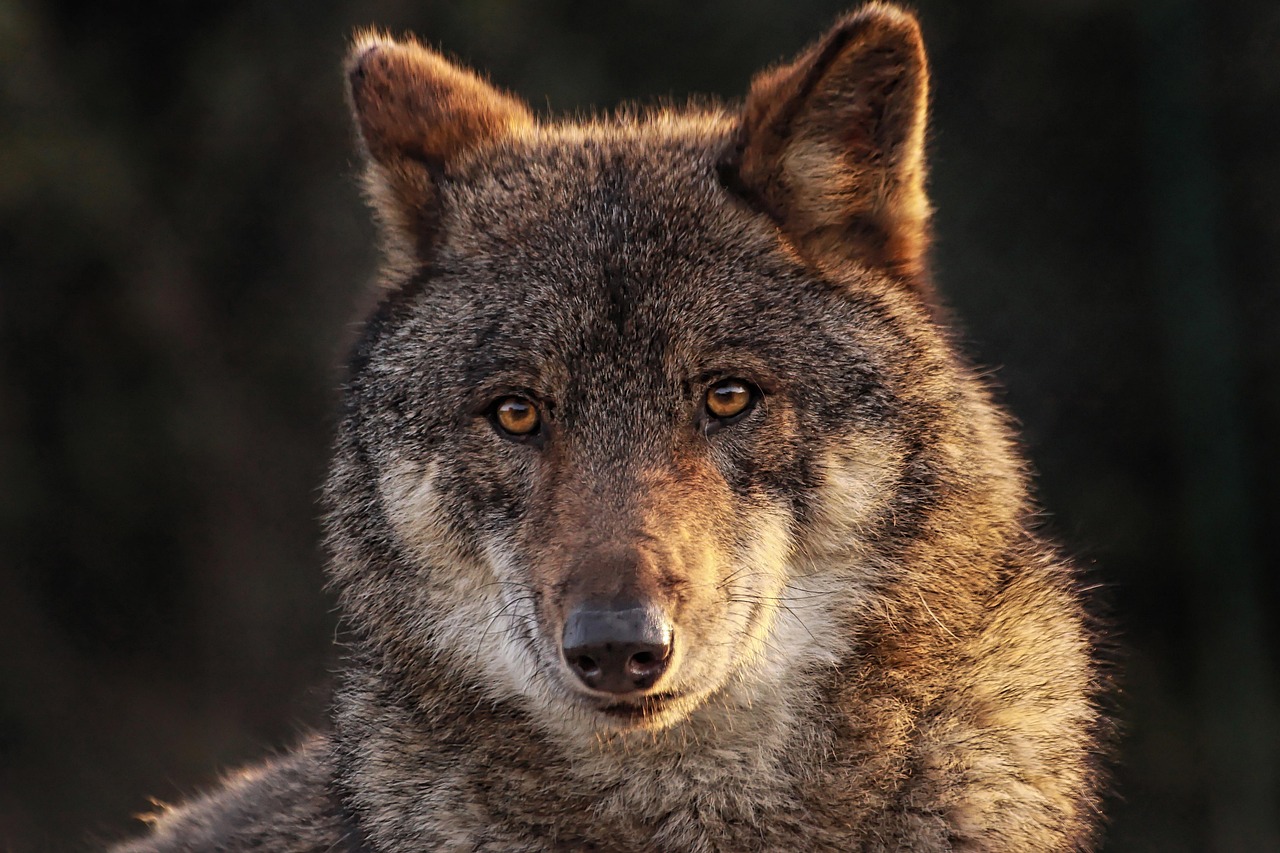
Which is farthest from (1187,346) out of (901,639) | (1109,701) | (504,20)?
(901,639)

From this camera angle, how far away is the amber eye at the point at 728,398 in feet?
12.8

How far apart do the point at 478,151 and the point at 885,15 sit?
131cm

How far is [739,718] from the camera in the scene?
3.85 m

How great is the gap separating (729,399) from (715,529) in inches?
14.0

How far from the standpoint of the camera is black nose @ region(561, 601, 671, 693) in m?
3.40

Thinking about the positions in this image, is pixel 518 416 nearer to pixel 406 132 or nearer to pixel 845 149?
pixel 406 132

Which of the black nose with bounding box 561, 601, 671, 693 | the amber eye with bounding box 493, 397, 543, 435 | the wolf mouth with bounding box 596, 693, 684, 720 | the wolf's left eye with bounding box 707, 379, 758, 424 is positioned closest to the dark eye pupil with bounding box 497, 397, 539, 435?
the amber eye with bounding box 493, 397, 543, 435

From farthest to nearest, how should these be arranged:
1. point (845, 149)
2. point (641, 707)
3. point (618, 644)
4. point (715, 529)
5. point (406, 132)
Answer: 1. point (406, 132)
2. point (845, 149)
3. point (715, 529)
4. point (641, 707)
5. point (618, 644)

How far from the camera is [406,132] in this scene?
4527 mm

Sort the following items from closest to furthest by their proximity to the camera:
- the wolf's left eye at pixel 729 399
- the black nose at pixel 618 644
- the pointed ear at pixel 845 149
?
the black nose at pixel 618 644 < the wolf's left eye at pixel 729 399 < the pointed ear at pixel 845 149

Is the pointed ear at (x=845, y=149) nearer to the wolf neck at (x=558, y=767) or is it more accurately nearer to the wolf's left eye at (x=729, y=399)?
the wolf's left eye at (x=729, y=399)

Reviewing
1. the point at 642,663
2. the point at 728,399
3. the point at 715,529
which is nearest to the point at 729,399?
the point at 728,399

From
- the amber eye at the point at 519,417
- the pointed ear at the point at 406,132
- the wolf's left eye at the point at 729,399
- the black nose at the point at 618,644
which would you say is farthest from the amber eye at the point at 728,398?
the pointed ear at the point at 406,132

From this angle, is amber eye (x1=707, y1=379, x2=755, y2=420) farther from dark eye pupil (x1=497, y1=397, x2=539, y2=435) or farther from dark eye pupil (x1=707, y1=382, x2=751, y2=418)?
dark eye pupil (x1=497, y1=397, x2=539, y2=435)
